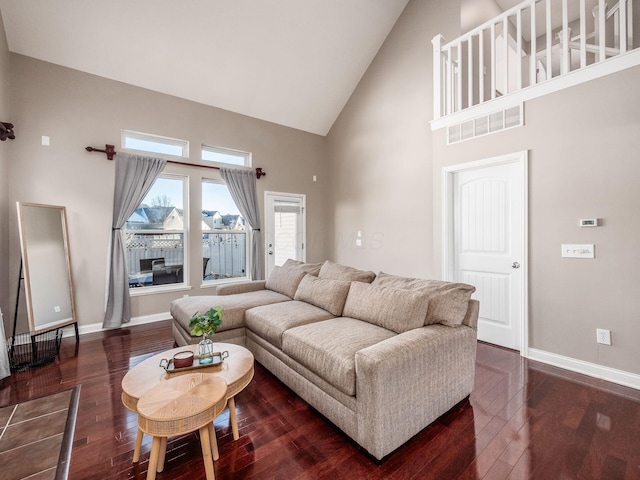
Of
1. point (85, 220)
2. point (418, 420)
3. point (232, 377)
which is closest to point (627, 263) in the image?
point (418, 420)

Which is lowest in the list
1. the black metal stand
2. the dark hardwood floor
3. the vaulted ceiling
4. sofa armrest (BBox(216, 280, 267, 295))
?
the dark hardwood floor

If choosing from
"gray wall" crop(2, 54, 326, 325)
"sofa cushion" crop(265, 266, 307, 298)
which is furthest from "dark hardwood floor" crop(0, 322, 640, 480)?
"gray wall" crop(2, 54, 326, 325)

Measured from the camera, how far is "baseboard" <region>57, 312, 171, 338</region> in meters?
3.56

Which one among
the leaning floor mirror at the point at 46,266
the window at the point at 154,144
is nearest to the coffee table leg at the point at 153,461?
the leaning floor mirror at the point at 46,266

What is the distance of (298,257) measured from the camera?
5.65 meters

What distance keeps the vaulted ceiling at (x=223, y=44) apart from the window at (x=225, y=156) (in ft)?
2.26

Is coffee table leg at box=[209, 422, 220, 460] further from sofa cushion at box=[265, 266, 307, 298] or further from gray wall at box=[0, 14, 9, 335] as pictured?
gray wall at box=[0, 14, 9, 335]

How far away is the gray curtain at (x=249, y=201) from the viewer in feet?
15.6

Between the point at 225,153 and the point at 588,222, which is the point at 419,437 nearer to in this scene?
the point at 588,222

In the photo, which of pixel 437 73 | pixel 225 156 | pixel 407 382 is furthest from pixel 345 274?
pixel 225 156

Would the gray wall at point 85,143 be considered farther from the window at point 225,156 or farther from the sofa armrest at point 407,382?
the sofa armrest at point 407,382

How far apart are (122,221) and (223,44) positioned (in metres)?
2.75

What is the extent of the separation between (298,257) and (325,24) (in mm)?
3811

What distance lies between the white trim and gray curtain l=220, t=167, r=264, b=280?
10.2ft
